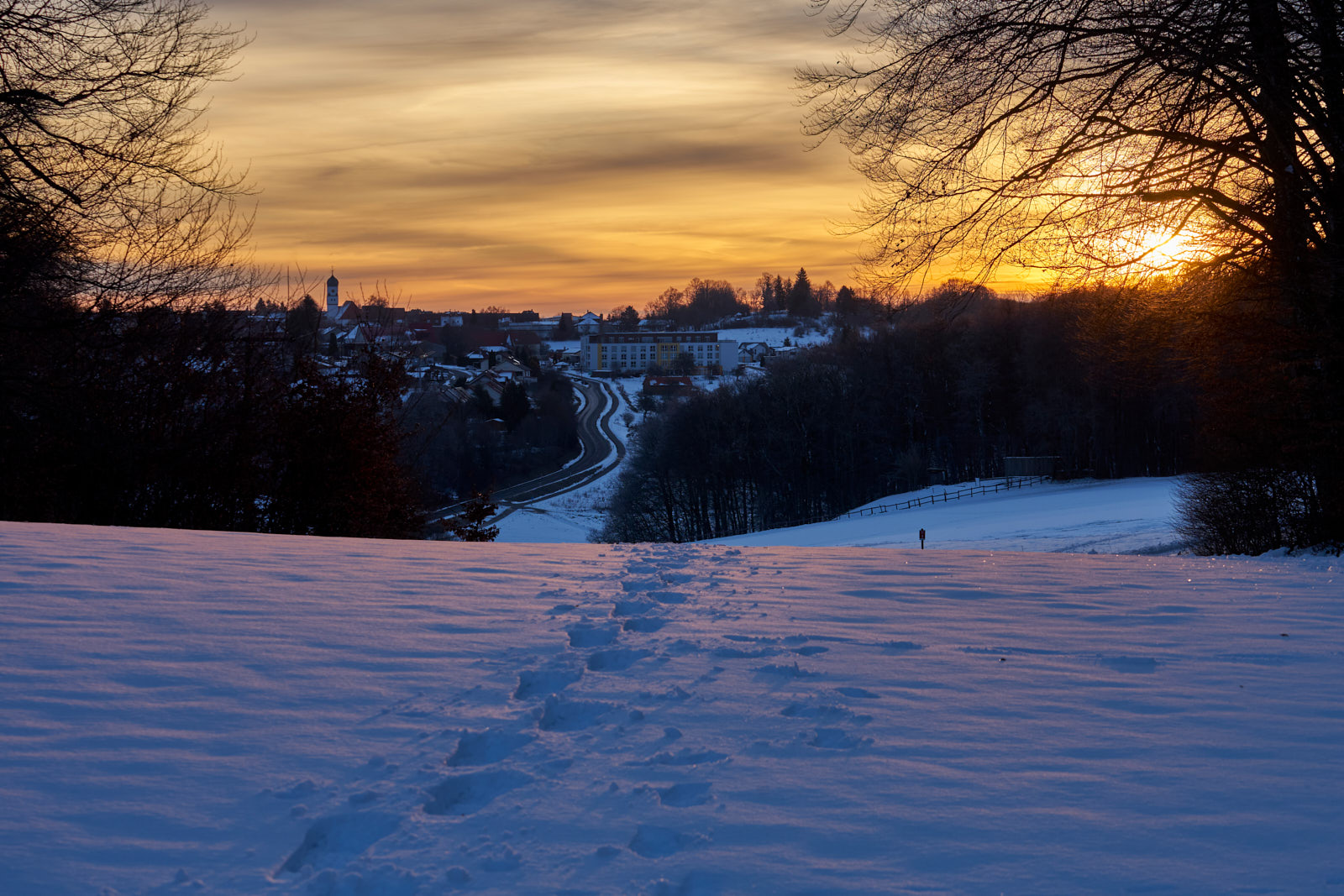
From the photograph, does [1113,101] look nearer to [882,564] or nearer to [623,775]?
[882,564]

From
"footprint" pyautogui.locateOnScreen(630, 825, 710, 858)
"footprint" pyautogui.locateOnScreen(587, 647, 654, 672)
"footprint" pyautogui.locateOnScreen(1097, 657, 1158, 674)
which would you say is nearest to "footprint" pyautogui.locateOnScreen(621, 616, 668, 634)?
"footprint" pyautogui.locateOnScreen(587, 647, 654, 672)

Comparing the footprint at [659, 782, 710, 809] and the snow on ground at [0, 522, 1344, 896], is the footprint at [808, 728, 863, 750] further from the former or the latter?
the footprint at [659, 782, 710, 809]

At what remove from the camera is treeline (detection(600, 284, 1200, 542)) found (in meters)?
62.6

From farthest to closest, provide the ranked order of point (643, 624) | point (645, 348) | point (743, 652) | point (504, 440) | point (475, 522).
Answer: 1. point (645, 348)
2. point (504, 440)
3. point (475, 522)
4. point (643, 624)
5. point (743, 652)

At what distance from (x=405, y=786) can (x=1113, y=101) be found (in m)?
10.8

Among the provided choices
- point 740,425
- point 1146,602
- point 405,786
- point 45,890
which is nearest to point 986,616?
point 1146,602

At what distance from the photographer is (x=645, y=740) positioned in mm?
3670

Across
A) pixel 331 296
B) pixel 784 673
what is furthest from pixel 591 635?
pixel 331 296

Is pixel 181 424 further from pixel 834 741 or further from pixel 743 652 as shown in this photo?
pixel 834 741

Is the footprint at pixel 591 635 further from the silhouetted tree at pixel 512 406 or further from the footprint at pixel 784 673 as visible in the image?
the silhouetted tree at pixel 512 406

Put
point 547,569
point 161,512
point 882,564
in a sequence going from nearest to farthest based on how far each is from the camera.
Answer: point 547,569, point 882,564, point 161,512

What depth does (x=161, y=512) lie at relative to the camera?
1510 centimetres

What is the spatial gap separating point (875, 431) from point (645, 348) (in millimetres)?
123489

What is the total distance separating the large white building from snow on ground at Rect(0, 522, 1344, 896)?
7186 inches
